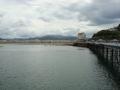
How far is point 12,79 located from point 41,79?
383 cm

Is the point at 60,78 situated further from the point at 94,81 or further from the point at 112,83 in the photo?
the point at 112,83

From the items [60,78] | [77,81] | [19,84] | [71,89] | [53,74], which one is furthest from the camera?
[53,74]

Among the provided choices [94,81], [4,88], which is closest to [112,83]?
[94,81]

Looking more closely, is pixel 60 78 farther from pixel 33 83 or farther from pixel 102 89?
pixel 102 89

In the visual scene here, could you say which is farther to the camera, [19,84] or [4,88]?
[19,84]

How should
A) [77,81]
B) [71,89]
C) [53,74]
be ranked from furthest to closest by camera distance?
[53,74] → [77,81] → [71,89]

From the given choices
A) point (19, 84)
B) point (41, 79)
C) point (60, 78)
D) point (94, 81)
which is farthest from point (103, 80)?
point (19, 84)

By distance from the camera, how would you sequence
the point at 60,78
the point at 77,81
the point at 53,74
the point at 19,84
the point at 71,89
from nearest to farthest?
1. the point at 71,89
2. the point at 19,84
3. the point at 77,81
4. the point at 60,78
5. the point at 53,74

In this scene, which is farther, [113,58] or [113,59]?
[113,58]

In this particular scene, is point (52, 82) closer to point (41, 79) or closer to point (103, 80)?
point (41, 79)

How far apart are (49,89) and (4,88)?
501 centimetres

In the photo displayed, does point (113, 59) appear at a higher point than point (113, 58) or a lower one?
lower

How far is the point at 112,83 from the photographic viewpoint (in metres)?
35.5

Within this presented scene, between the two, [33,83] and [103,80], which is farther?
[103,80]
